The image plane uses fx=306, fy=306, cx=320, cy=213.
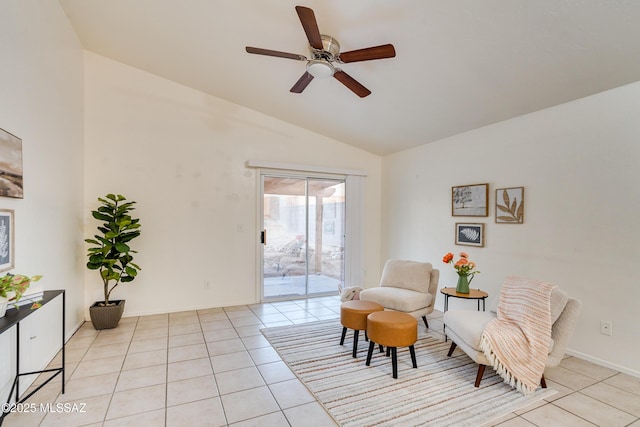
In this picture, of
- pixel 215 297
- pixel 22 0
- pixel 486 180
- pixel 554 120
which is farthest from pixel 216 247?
pixel 554 120

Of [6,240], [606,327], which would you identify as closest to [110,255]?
[6,240]

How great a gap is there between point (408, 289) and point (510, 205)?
153 cm

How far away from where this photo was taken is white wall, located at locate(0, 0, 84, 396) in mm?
2211

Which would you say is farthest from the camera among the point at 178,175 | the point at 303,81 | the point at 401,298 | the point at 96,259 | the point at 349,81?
the point at 178,175

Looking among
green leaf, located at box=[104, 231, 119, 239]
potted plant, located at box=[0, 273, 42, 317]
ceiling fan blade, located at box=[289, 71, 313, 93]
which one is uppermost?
ceiling fan blade, located at box=[289, 71, 313, 93]

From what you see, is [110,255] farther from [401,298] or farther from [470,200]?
[470,200]

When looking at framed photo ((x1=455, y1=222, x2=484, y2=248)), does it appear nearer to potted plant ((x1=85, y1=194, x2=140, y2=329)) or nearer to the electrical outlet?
the electrical outlet

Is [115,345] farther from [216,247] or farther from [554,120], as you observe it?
[554,120]

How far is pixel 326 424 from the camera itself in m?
2.00

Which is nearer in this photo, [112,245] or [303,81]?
[303,81]

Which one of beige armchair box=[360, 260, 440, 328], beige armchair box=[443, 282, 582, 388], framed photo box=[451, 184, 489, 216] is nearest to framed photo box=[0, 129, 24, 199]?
beige armchair box=[360, 260, 440, 328]

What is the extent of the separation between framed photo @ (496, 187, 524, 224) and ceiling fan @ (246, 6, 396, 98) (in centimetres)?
211

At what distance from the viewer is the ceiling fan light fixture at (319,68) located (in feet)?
7.98

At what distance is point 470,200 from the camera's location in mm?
4027
